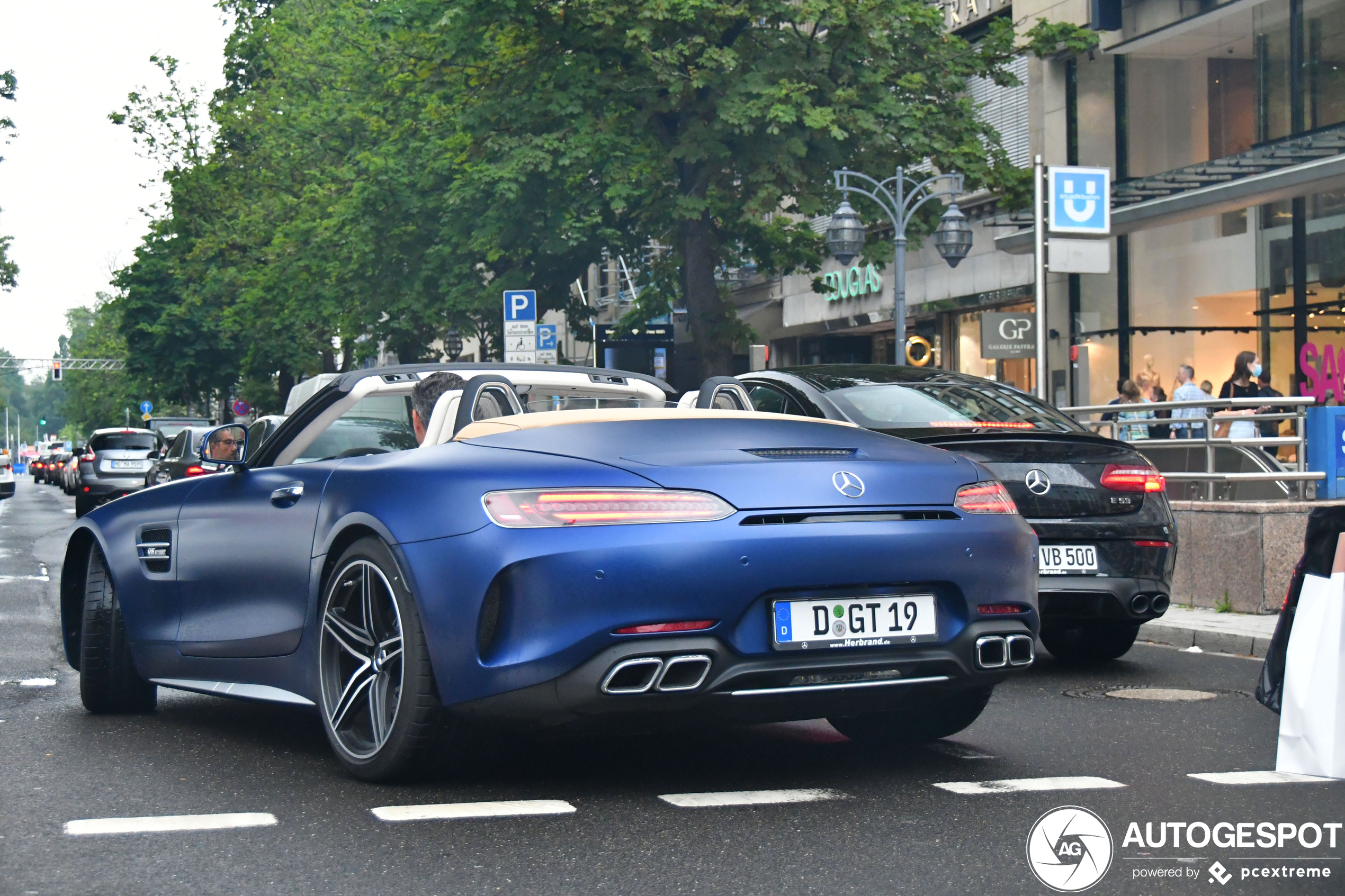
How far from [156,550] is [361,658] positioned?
5.43 ft

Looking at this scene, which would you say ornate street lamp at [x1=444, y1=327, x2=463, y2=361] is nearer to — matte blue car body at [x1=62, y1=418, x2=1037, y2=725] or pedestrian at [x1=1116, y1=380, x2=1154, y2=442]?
pedestrian at [x1=1116, y1=380, x2=1154, y2=442]

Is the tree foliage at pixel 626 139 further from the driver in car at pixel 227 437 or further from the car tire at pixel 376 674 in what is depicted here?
the car tire at pixel 376 674

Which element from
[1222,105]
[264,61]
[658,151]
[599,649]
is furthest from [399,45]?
[599,649]

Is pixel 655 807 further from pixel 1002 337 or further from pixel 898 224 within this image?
pixel 1002 337

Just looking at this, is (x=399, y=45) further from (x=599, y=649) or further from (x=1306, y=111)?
(x=599, y=649)

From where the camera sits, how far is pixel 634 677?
439cm

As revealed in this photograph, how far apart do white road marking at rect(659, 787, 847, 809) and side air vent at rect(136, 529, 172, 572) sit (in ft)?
7.92

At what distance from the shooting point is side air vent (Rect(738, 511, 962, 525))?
4.53 metres

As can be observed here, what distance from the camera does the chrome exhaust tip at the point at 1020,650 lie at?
4875mm

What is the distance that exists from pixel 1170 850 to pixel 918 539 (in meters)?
1.10

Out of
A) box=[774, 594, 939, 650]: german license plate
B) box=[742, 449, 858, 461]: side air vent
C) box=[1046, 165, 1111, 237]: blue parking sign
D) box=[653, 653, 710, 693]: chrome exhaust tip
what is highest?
box=[1046, 165, 1111, 237]: blue parking sign

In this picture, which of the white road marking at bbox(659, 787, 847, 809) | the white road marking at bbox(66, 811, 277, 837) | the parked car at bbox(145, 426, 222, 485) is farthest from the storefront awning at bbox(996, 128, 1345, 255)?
the white road marking at bbox(66, 811, 277, 837)

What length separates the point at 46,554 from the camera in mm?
19391

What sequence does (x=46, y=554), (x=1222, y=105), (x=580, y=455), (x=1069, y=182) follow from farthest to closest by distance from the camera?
(x=1222, y=105) → (x=46, y=554) → (x=1069, y=182) → (x=580, y=455)
